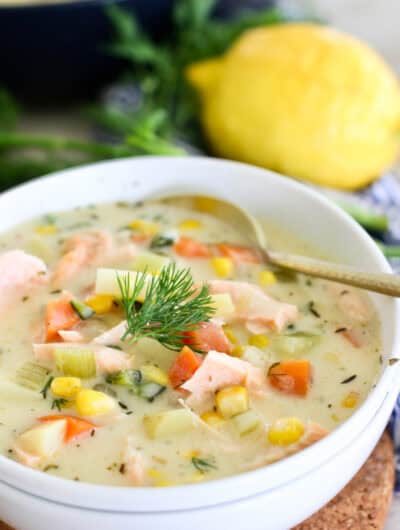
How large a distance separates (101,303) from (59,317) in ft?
0.42

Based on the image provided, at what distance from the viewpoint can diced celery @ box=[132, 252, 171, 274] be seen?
2.45 metres

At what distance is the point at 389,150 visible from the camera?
3.71m

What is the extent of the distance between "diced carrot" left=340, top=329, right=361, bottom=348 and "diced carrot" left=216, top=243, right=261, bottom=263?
45 cm

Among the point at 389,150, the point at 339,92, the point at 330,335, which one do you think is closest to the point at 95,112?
the point at 339,92

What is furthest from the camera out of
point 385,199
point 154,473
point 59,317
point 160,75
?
point 160,75

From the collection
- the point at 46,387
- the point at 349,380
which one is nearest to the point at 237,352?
the point at 349,380

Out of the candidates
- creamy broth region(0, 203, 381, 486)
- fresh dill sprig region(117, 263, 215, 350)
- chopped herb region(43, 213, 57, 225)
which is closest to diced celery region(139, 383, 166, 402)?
creamy broth region(0, 203, 381, 486)

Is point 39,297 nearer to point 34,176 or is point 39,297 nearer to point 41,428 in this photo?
point 41,428

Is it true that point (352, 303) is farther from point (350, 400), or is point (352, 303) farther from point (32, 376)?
point (32, 376)

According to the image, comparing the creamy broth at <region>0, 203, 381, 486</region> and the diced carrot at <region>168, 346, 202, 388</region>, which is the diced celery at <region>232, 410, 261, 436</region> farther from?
the diced carrot at <region>168, 346, 202, 388</region>

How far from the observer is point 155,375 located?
2078 millimetres

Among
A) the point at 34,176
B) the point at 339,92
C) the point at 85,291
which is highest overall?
the point at 339,92

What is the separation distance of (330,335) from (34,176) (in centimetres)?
168

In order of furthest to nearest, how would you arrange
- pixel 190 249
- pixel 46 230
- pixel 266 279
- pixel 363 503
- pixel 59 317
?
pixel 46 230 < pixel 190 249 < pixel 266 279 < pixel 59 317 < pixel 363 503
